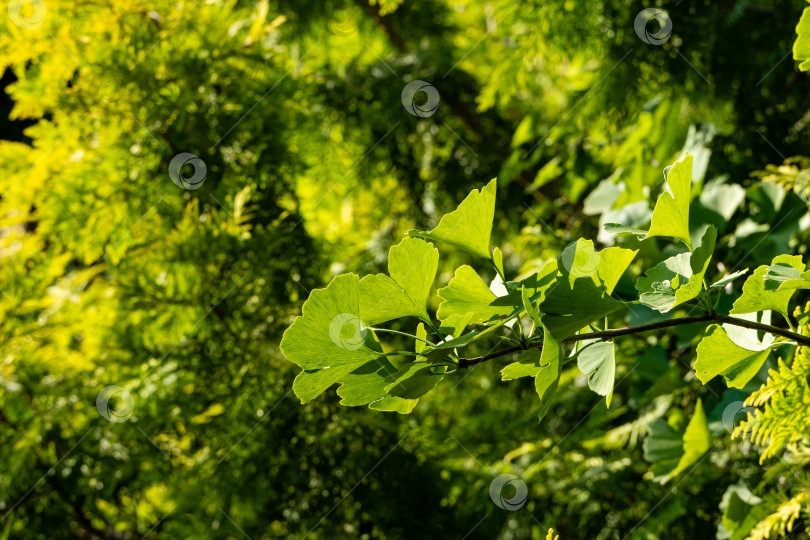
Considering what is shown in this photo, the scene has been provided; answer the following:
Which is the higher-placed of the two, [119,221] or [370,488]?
[119,221]

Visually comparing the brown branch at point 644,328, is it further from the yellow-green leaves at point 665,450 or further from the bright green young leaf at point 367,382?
the yellow-green leaves at point 665,450

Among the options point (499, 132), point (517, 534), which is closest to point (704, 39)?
point (499, 132)

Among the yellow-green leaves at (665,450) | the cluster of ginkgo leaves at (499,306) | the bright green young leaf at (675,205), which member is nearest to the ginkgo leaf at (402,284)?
the cluster of ginkgo leaves at (499,306)

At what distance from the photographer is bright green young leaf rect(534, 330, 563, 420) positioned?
0.96 feet

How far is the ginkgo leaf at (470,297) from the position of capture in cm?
32

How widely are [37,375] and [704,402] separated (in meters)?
0.88

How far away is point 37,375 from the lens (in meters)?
1.02

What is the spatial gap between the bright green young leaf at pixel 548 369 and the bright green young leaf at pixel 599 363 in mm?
48

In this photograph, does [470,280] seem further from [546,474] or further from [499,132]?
[499,132]

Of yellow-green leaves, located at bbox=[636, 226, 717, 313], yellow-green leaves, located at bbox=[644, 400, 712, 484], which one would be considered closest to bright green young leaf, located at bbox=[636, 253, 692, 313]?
yellow-green leaves, located at bbox=[636, 226, 717, 313]

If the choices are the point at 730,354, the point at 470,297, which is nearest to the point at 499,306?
the point at 470,297

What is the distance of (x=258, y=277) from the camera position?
33.7 inches

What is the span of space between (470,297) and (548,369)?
0.05 m

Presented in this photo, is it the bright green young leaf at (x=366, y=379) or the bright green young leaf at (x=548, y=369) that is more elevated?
the bright green young leaf at (x=548, y=369)
